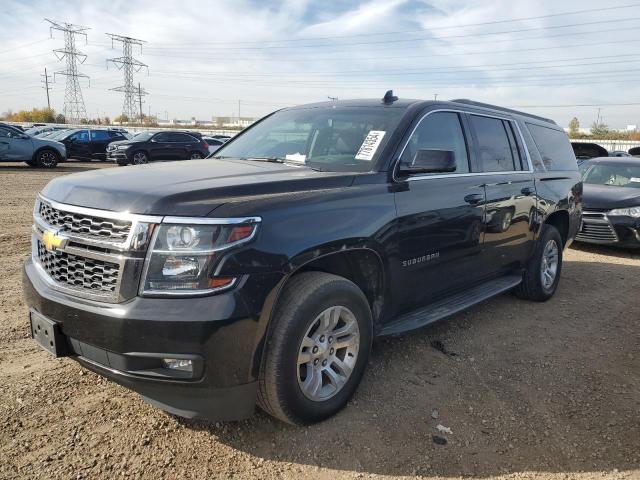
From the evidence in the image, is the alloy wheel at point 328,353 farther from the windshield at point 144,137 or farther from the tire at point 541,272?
the windshield at point 144,137

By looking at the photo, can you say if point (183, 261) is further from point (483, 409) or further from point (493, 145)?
point (493, 145)

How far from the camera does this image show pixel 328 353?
3.04 metres

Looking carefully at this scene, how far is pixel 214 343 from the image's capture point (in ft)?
7.93

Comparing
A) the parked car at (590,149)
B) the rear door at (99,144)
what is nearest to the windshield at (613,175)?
the parked car at (590,149)

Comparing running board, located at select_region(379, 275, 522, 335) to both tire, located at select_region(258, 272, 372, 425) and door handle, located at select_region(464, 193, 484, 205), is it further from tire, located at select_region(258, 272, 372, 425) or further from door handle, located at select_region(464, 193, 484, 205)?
door handle, located at select_region(464, 193, 484, 205)

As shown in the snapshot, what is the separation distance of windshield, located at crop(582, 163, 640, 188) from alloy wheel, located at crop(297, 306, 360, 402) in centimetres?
790

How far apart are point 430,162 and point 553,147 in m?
3.09

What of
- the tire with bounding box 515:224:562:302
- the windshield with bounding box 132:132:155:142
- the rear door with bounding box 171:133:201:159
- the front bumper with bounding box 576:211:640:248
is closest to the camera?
the tire with bounding box 515:224:562:302

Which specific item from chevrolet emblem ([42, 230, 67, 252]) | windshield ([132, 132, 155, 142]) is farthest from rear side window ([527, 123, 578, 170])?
windshield ([132, 132, 155, 142])

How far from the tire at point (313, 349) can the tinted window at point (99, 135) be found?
75.8ft

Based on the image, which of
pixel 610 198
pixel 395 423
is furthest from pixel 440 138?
pixel 610 198

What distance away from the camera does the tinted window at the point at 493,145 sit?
4.46 meters

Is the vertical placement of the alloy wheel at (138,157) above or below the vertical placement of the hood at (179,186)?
below

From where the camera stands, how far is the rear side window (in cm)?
554
